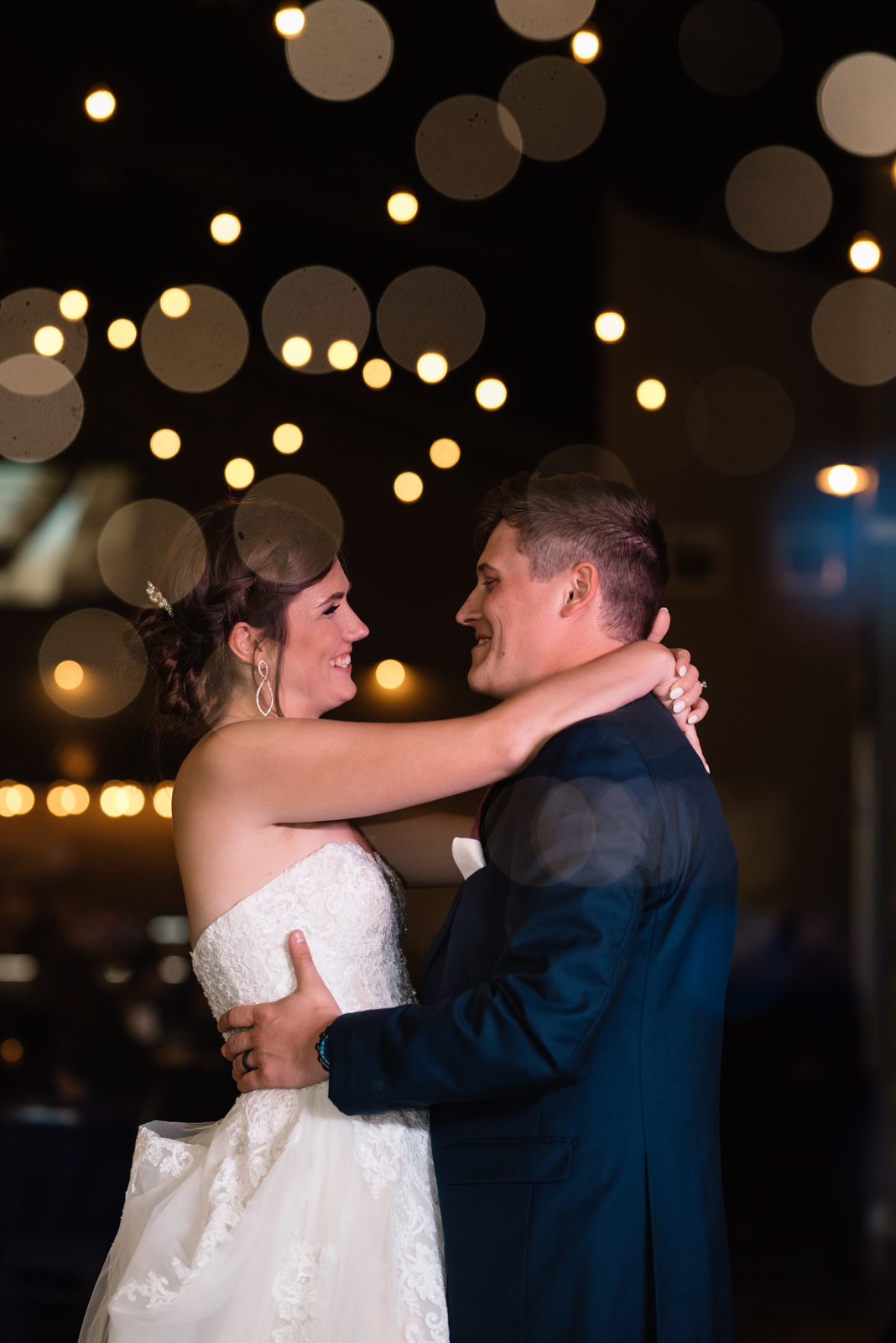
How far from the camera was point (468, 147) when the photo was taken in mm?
4484

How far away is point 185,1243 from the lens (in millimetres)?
1604

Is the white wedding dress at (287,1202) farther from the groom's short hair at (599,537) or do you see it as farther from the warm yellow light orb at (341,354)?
the warm yellow light orb at (341,354)

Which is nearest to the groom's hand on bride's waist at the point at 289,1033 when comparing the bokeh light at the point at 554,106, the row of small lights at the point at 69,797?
→ the bokeh light at the point at 554,106

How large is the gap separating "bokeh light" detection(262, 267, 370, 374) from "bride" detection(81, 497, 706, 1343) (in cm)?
117

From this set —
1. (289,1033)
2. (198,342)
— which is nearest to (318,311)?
(198,342)

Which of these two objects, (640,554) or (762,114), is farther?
(762,114)

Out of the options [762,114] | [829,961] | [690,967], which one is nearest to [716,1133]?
[690,967]

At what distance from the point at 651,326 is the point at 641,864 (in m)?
6.34

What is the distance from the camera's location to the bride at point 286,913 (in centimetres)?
153

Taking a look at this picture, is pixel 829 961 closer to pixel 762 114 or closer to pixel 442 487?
pixel 442 487

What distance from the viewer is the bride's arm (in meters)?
1.57

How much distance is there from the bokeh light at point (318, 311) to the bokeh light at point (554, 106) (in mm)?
809

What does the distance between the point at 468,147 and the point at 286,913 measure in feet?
11.9

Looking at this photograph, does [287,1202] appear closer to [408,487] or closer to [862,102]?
[408,487]
